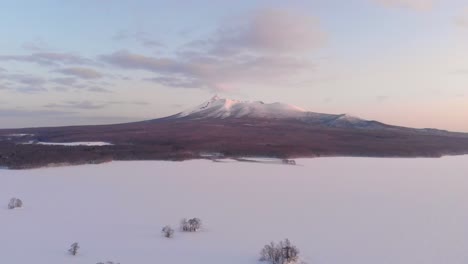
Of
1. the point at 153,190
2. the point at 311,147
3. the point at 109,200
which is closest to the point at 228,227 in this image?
the point at 109,200

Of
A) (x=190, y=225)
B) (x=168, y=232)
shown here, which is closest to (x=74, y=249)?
(x=168, y=232)

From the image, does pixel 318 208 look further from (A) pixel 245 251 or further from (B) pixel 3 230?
(B) pixel 3 230

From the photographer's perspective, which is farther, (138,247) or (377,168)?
(377,168)

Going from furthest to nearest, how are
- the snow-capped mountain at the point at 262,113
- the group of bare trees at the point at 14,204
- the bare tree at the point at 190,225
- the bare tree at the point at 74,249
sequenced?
the snow-capped mountain at the point at 262,113, the group of bare trees at the point at 14,204, the bare tree at the point at 190,225, the bare tree at the point at 74,249

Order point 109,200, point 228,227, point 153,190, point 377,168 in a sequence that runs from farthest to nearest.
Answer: point 377,168, point 153,190, point 109,200, point 228,227

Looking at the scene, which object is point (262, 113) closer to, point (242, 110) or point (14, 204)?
point (242, 110)

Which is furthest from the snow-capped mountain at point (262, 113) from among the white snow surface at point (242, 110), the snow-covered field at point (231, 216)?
the snow-covered field at point (231, 216)

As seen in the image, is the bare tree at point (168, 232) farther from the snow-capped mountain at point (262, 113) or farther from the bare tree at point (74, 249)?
the snow-capped mountain at point (262, 113)
